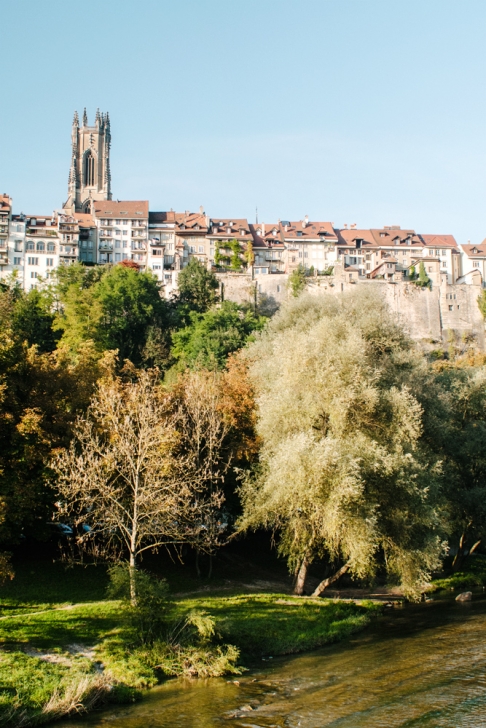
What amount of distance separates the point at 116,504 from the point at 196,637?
266 inches

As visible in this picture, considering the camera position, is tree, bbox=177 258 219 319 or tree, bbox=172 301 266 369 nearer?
tree, bbox=172 301 266 369

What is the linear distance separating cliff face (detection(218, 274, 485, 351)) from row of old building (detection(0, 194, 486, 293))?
2.89 m

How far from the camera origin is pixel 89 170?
476 feet

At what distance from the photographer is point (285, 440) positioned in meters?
29.6

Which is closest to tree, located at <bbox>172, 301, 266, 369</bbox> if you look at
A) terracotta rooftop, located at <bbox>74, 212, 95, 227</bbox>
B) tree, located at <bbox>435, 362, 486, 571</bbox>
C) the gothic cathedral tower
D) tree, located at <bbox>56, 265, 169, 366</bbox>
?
tree, located at <bbox>56, 265, 169, 366</bbox>

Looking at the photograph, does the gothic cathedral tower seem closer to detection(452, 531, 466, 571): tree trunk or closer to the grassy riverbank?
detection(452, 531, 466, 571): tree trunk

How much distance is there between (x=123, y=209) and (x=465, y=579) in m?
96.6

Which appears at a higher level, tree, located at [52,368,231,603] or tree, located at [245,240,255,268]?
tree, located at [245,240,255,268]

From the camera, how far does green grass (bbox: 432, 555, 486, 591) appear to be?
35.3 meters

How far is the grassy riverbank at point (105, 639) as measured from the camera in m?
17.6

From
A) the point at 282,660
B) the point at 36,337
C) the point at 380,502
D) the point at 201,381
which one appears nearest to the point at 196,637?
the point at 282,660

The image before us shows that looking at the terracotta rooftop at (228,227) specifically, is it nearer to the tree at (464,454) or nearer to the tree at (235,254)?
the tree at (235,254)

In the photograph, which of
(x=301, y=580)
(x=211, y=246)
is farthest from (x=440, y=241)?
(x=301, y=580)

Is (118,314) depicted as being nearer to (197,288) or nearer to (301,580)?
(197,288)
